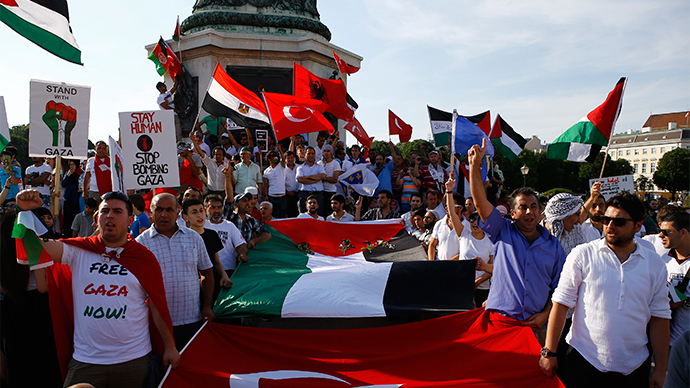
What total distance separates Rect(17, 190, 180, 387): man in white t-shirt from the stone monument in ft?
38.0

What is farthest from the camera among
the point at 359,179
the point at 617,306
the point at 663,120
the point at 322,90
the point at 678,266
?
the point at 663,120

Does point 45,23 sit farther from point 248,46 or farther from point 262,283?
point 248,46

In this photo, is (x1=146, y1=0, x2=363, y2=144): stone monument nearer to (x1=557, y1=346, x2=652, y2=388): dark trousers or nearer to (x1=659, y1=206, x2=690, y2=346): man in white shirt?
(x1=659, y1=206, x2=690, y2=346): man in white shirt

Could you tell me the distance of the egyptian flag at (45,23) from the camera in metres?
4.96

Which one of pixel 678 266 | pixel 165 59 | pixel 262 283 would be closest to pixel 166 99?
pixel 165 59

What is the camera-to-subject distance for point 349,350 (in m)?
4.42

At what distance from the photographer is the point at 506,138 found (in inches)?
448

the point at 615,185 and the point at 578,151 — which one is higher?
the point at 578,151

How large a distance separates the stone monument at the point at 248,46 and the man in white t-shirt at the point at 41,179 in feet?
14.3

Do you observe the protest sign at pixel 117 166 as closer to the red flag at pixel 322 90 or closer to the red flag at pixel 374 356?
the red flag at pixel 374 356

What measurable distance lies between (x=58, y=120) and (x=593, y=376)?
6.20m

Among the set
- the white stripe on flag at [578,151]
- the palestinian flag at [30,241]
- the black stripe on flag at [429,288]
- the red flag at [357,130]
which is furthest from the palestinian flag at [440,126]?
the palestinian flag at [30,241]

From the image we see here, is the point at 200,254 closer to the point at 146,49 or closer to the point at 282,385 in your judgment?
the point at 282,385

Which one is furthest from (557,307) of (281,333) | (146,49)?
(146,49)
